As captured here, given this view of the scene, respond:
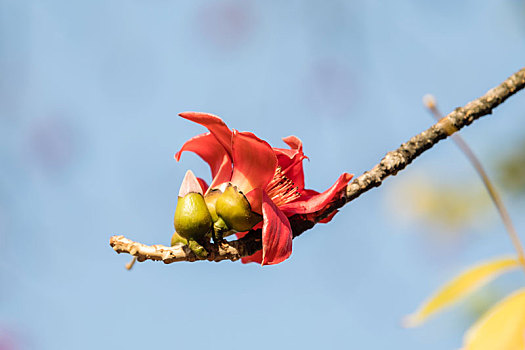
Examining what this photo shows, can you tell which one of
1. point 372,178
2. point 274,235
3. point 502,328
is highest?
point 372,178

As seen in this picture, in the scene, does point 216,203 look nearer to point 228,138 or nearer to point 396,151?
point 228,138

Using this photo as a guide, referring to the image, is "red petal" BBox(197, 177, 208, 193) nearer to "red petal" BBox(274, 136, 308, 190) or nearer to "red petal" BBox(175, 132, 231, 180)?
"red petal" BBox(175, 132, 231, 180)

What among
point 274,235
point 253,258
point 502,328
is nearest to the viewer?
point 502,328

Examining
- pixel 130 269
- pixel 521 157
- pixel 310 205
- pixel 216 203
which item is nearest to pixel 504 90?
pixel 310 205

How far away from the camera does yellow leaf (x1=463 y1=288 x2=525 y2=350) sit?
44 centimetres

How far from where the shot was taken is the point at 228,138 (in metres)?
0.78

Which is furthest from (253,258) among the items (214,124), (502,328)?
(502,328)

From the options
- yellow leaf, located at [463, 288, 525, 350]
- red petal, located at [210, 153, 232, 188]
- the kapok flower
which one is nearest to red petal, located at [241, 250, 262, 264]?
the kapok flower

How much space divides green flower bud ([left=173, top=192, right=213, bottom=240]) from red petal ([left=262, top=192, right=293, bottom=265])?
0.27 ft

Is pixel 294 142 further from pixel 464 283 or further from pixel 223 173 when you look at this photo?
pixel 464 283

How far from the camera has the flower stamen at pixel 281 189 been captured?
81 centimetres

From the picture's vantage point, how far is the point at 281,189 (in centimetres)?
81

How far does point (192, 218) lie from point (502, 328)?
39cm

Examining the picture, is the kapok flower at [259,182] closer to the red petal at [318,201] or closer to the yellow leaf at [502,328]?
the red petal at [318,201]
